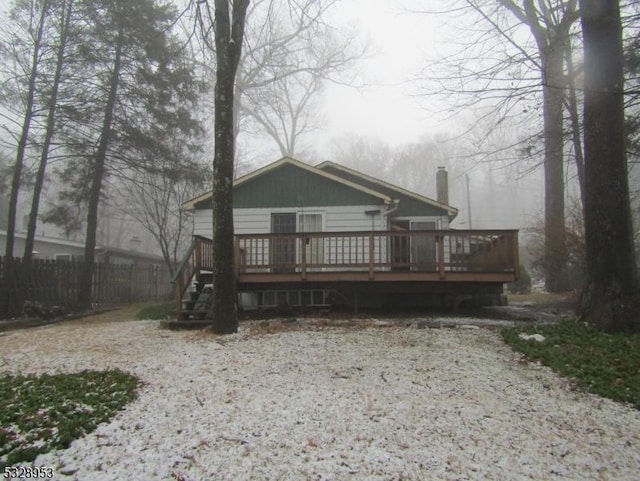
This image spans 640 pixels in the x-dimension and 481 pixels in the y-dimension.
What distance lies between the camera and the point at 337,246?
10.8m

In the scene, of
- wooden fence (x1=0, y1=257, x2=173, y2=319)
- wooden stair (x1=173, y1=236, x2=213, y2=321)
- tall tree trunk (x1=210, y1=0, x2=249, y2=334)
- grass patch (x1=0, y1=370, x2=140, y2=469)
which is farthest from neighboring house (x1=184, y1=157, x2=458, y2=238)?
grass patch (x1=0, y1=370, x2=140, y2=469)

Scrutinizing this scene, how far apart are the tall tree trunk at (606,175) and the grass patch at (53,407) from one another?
260 inches

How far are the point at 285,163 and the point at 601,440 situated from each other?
1045 cm

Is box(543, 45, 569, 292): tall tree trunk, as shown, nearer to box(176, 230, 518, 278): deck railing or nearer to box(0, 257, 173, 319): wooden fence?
box(176, 230, 518, 278): deck railing

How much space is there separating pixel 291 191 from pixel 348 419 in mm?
9215

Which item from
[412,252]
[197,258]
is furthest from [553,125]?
[197,258]

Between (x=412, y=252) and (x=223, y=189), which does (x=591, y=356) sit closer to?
(x=412, y=252)

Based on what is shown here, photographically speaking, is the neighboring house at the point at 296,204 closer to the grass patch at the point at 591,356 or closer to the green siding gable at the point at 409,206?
the green siding gable at the point at 409,206

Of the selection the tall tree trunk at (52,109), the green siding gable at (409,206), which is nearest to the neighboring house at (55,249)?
the tall tree trunk at (52,109)

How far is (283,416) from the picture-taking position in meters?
3.94

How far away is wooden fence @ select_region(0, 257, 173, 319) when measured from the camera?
11.4 metres

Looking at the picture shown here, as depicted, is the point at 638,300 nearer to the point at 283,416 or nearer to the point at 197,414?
the point at 283,416

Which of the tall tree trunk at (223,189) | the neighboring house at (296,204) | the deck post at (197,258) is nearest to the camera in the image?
the tall tree trunk at (223,189)

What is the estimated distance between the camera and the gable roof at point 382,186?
1381 centimetres
